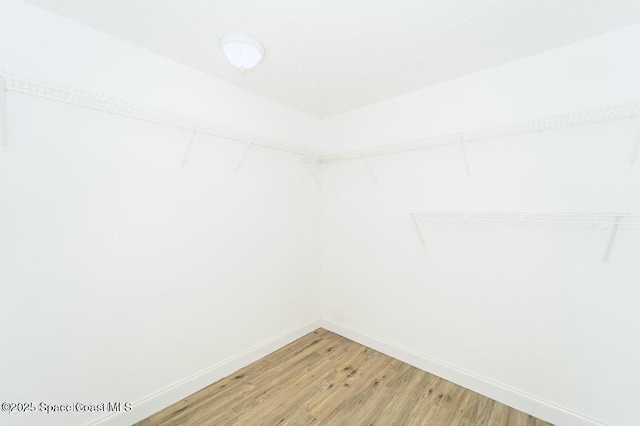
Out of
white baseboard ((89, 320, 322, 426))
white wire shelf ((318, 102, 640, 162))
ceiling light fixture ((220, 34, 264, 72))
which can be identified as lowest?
white baseboard ((89, 320, 322, 426))

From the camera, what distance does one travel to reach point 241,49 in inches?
61.5

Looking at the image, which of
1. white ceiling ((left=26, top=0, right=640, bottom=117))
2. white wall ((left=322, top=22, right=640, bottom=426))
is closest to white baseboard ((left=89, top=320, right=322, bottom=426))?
white wall ((left=322, top=22, right=640, bottom=426))

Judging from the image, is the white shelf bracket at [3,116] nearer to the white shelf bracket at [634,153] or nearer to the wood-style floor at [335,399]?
the wood-style floor at [335,399]

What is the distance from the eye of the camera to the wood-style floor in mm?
1746

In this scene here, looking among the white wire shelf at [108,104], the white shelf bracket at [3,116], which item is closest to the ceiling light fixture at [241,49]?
the white wire shelf at [108,104]

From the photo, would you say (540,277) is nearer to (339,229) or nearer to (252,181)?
(339,229)

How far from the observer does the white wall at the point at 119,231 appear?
4.43 feet

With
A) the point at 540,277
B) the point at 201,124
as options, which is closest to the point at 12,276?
the point at 201,124

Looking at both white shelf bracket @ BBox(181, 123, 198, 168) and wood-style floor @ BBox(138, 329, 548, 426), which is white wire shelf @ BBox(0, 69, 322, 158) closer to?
white shelf bracket @ BBox(181, 123, 198, 168)

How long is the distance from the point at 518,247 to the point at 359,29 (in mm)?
1768

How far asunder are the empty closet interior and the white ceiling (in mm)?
A: 16

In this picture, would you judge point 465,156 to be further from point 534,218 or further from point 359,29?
point 359,29

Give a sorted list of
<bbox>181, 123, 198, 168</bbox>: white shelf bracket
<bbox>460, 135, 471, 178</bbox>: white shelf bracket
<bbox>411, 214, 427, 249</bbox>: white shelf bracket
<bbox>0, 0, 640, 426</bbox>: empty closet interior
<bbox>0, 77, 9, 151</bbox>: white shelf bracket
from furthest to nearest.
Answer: <bbox>411, 214, 427, 249</bbox>: white shelf bracket → <bbox>460, 135, 471, 178</bbox>: white shelf bracket → <bbox>181, 123, 198, 168</bbox>: white shelf bracket → <bbox>0, 0, 640, 426</bbox>: empty closet interior → <bbox>0, 77, 9, 151</bbox>: white shelf bracket

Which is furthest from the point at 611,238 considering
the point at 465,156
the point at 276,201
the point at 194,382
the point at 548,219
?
the point at 194,382
